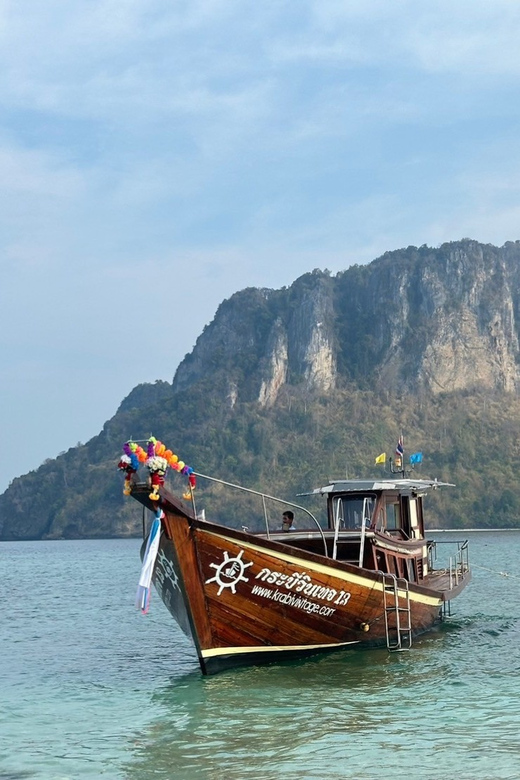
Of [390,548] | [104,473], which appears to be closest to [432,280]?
[104,473]

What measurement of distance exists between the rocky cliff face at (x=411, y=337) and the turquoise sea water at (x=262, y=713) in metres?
163

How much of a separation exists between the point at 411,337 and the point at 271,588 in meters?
175

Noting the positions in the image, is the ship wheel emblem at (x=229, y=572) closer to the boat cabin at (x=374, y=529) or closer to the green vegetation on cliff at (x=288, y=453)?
the boat cabin at (x=374, y=529)

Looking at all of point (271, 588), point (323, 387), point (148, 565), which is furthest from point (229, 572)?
point (323, 387)

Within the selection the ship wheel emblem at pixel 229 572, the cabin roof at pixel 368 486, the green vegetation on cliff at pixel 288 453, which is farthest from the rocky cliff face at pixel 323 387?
the ship wheel emblem at pixel 229 572

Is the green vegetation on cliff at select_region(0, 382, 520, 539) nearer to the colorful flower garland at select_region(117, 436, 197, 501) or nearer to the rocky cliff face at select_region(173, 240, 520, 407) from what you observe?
the rocky cliff face at select_region(173, 240, 520, 407)

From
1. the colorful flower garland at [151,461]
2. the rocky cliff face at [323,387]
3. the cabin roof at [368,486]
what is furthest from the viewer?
the rocky cliff face at [323,387]

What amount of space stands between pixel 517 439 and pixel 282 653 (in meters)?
143

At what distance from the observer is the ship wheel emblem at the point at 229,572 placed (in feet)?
51.3

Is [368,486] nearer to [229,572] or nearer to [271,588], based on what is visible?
[271,588]

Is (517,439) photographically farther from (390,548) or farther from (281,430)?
(390,548)

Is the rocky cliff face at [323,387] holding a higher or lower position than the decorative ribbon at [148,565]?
higher

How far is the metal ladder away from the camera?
17562 millimetres

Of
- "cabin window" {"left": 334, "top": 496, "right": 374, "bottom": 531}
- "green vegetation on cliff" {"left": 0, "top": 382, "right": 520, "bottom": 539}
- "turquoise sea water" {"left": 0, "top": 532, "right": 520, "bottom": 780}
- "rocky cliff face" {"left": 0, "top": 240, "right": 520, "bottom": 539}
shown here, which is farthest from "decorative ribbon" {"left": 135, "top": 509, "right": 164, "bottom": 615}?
"rocky cliff face" {"left": 0, "top": 240, "right": 520, "bottom": 539}
